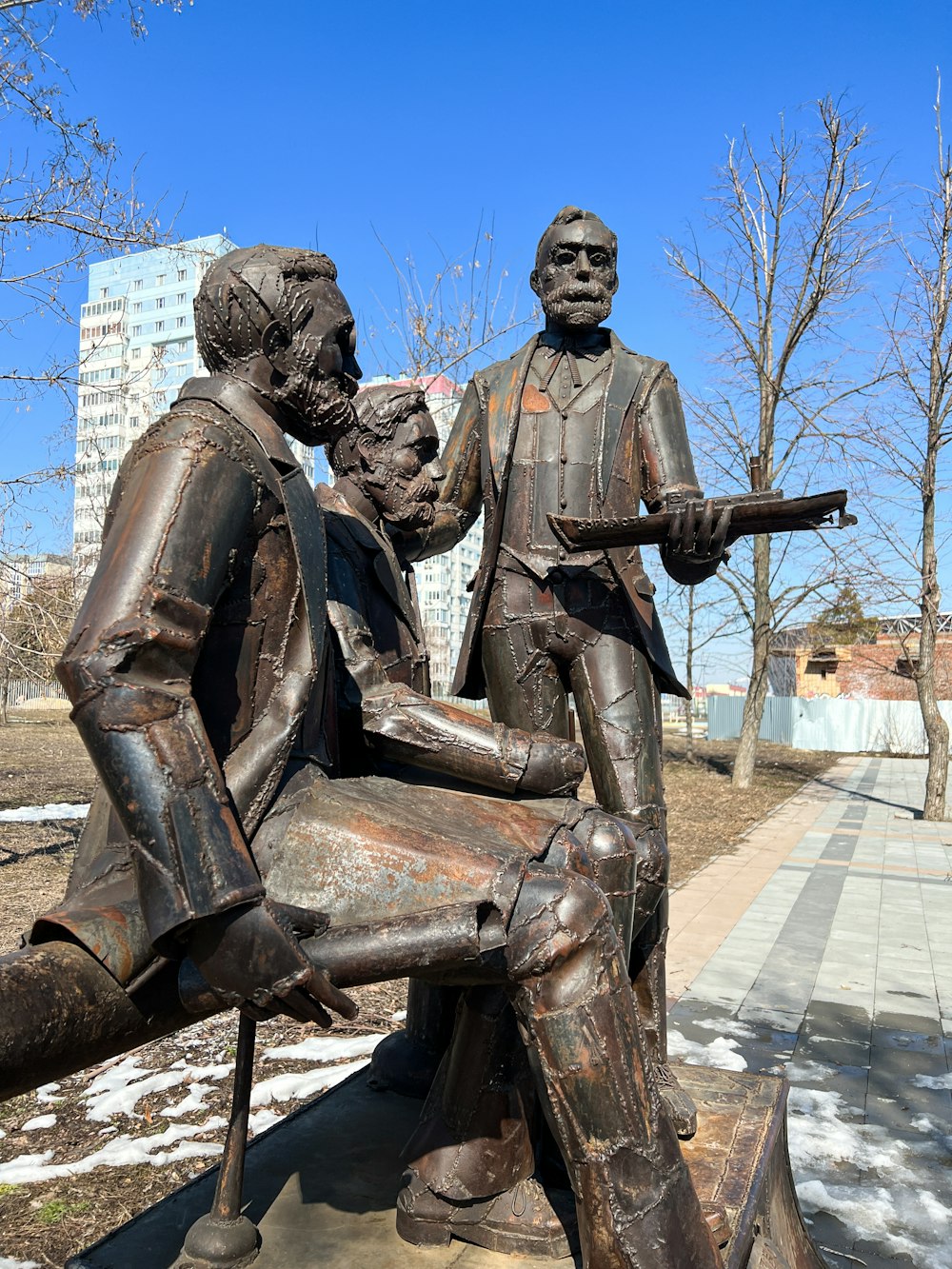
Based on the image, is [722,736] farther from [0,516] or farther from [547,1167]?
[547,1167]

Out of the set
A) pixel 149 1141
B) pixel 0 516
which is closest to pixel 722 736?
pixel 0 516

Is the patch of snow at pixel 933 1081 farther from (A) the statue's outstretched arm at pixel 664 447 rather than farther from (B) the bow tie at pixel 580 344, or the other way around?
(B) the bow tie at pixel 580 344

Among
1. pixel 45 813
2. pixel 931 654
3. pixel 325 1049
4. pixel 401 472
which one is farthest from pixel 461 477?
pixel 931 654

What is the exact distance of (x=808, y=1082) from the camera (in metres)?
4.64

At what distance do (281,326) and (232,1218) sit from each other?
5.90 feet

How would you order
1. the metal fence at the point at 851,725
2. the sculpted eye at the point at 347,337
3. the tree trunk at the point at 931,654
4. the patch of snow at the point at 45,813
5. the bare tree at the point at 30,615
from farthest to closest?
the metal fence at the point at 851,725 → the tree trunk at the point at 931,654 → the patch of snow at the point at 45,813 → the bare tree at the point at 30,615 → the sculpted eye at the point at 347,337

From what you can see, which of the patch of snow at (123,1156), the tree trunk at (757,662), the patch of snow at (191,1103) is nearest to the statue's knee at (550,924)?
the patch of snow at (123,1156)

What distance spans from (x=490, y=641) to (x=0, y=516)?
592cm

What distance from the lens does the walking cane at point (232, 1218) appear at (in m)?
2.11

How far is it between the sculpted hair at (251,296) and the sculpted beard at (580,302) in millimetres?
1382

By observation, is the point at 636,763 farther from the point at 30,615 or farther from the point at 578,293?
the point at 30,615

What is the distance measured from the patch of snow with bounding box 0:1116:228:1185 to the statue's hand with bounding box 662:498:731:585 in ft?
8.49

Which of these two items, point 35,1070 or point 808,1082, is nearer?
point 35,1070

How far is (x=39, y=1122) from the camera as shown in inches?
158
